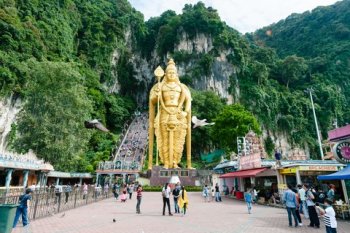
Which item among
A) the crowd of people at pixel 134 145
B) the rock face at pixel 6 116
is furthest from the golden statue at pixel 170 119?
the rock face at pixel 6 116

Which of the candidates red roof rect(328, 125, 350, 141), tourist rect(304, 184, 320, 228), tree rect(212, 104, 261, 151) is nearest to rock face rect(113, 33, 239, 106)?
tree rect(212, 104, 261, 151)

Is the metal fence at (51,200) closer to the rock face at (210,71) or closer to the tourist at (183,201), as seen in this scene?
the tourist at (183,201)

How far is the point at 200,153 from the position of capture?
3862cm

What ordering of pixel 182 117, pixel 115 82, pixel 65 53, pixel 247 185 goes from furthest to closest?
pixel 115 82, pixel 65 53, pixel 182 117, pixel 247 185

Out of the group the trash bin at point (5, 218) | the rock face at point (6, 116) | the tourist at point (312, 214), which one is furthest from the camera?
the rock face at point (6, 116)

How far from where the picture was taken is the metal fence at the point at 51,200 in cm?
813

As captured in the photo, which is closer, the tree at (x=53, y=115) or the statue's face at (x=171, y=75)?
the tree at (x=53, y=115)

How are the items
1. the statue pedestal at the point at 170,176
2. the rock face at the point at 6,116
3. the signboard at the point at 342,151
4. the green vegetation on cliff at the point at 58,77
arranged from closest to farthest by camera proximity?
the signboard at the point at 342,151 < the green vegetation on cliff at the point at 58,77 < the statue pedestal at the point at 170,176 < the rock face at the point at 6,116

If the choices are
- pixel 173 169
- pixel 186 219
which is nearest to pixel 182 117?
pixel 173 169

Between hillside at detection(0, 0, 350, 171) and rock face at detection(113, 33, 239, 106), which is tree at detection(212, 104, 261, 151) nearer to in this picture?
hillside at detection(0, 0, 350, 171)

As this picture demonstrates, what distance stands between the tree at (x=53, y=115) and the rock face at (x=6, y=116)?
4747 millimetres

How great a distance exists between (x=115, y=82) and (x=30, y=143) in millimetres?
31426

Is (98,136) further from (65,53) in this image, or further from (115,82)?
(115,82)

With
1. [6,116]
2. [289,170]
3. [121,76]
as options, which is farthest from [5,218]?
[121,76]
